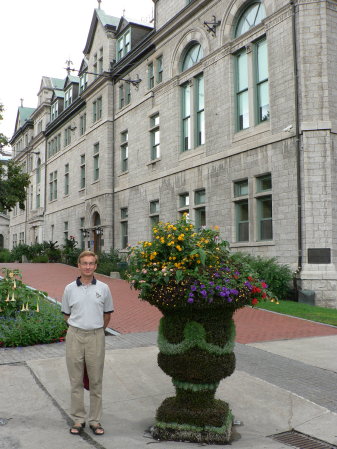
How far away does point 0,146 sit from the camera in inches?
1047

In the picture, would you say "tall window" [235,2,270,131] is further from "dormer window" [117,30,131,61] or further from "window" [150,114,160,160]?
"dormer window" [117,30,131,61]

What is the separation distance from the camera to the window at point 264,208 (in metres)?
17.1

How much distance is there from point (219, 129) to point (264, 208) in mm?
4210

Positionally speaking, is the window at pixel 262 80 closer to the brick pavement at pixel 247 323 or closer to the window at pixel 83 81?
the brick pavement at pixel 247 323

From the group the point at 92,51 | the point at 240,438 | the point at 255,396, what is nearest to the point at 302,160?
the point at 255,396

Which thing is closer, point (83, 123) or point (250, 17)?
point (250, 17)

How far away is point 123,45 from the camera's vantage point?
1115 inches

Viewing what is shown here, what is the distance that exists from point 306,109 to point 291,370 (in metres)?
10.9

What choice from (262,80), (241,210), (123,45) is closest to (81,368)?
(241,210)

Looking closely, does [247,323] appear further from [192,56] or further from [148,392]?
[192,56]

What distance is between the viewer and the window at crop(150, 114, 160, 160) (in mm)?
24469

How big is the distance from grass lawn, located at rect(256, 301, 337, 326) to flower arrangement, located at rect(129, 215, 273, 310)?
7.94 m

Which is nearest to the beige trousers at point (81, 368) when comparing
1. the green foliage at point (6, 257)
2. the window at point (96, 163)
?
the window at point (96, 163)

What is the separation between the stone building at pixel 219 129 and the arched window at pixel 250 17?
0.18ft
